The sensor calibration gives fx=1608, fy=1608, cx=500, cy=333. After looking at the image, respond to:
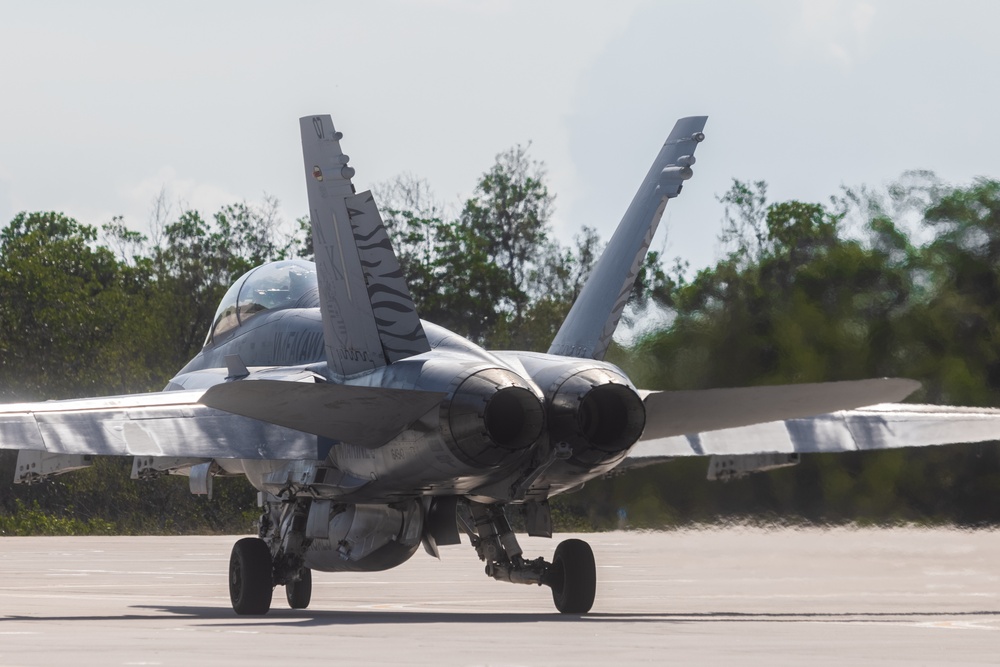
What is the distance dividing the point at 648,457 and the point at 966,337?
13818 millimetres

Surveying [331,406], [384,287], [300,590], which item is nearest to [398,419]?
[331,406]

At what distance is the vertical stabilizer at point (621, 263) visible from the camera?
15.1 meters

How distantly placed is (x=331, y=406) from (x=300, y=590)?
4070 mm

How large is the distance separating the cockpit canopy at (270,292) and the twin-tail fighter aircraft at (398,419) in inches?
0.9

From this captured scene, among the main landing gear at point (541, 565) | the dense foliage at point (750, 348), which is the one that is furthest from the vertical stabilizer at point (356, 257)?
the dense foliage at point (750, 348)

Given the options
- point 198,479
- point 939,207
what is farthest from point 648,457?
point 939,207

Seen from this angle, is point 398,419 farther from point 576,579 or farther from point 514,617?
point 576,579

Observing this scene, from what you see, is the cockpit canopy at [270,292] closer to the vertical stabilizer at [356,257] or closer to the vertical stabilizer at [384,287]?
the vertical stabilizer at [356,257]

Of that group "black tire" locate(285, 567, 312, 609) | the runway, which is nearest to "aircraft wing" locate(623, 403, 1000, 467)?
the runway

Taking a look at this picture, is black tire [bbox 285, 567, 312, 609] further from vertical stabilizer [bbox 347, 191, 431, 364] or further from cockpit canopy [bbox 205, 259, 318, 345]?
vertical stabilizer [bbox 347, 191, 431, 364]

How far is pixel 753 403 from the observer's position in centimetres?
1281

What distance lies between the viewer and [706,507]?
79.7 ft

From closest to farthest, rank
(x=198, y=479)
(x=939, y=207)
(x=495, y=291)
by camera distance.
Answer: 1. (x=198, y=479)
2. (x=939, y=207)
3. (x=495, y=291)

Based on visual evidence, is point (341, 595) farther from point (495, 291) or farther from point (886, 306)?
point (495, 291)
